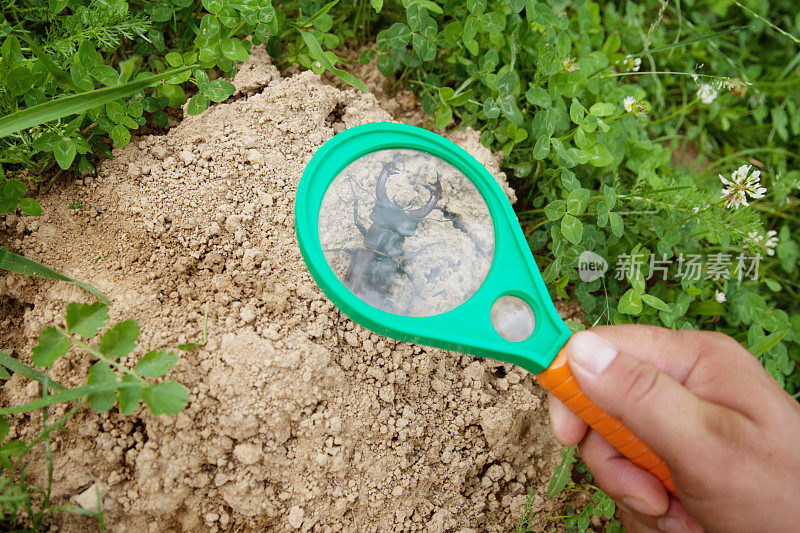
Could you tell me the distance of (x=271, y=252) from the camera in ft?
6.66

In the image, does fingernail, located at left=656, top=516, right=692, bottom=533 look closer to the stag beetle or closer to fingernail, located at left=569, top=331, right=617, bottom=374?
fingernail, located at left=569, top=331, right=617, bottom=374

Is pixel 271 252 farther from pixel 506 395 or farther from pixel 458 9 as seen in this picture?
pixel 458 9

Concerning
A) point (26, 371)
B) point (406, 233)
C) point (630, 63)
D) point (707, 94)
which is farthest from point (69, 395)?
point (707, 94)

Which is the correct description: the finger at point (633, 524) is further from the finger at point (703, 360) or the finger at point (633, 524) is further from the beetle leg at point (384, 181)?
the beetle leg at point (384, 181)

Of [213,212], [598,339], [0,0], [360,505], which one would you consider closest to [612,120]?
[598,339]

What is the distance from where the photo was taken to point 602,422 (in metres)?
1.82

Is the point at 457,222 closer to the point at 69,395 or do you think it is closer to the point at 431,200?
the point at 431,200

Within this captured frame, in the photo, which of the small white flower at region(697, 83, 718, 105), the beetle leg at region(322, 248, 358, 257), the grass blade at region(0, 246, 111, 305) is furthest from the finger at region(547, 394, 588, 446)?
the small white flower at region(697, 83, 718, 105)

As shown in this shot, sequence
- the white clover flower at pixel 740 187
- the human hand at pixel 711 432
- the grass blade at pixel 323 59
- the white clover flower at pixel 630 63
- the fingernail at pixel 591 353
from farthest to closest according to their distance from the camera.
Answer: the white clover flower at pixel 630 63, the white clover flower at pixel 740 187, the grass blade at pixel 323 59, the fingernail at pixel 591 353, the human hand at pixel 711 432

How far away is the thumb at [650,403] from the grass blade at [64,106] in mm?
1729

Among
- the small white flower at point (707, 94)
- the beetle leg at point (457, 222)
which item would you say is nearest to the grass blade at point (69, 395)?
the beetle leg at point (457, 222)

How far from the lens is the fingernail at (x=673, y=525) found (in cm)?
192

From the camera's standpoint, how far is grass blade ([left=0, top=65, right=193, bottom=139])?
186cm

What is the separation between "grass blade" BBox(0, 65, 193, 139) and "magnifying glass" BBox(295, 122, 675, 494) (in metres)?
0.70
